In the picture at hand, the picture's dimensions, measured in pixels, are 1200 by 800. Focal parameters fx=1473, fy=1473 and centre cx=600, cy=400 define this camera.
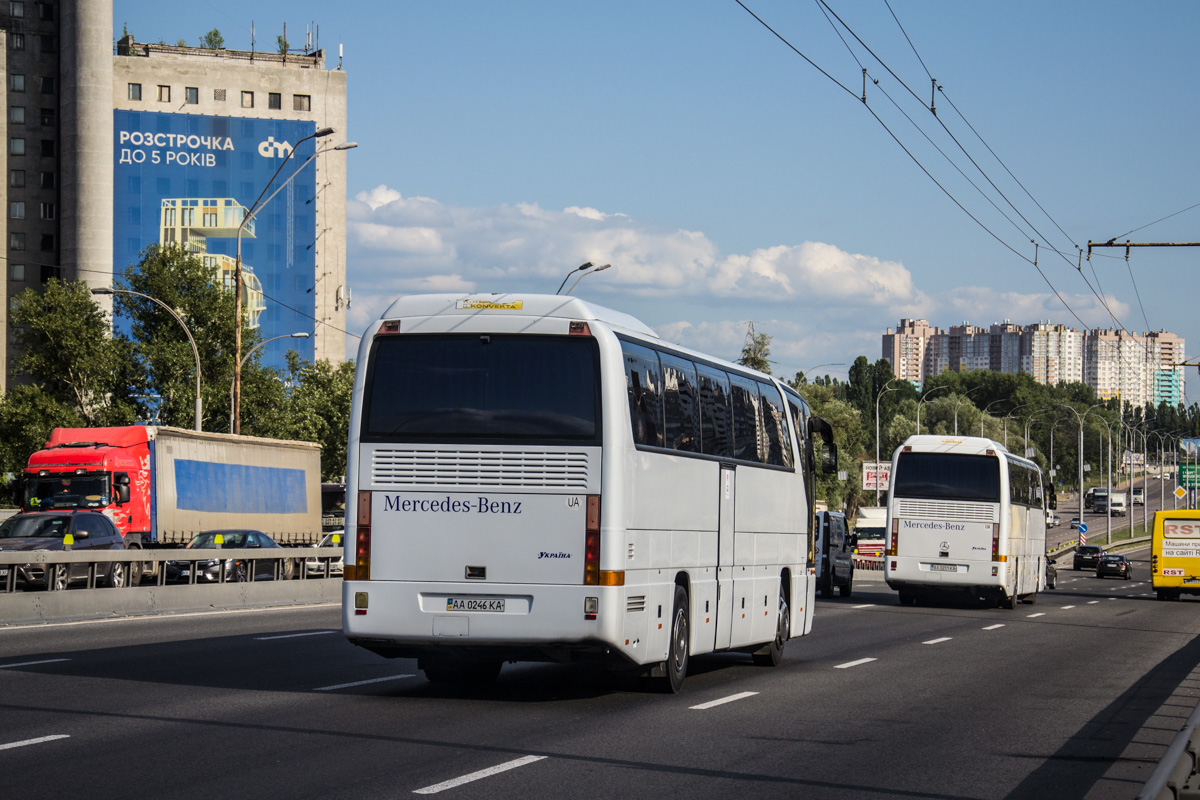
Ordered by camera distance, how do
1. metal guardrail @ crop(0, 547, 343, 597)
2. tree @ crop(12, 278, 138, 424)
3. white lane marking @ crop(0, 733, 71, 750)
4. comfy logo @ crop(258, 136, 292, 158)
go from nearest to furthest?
white lane marking @ crop(0, 733, 71, 750) → metal guardrail @ crop(0, 547, 343, 597) → tree @ crop(12, 278, 138, 424) → comfy logo @ crop(258, 136, 292, 158)

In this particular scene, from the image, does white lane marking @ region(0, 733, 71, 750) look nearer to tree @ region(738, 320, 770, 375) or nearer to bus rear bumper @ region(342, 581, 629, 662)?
bus rear bumper @ region(342, 581, 629, 662)

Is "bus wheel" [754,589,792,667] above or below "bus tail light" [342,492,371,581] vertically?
below

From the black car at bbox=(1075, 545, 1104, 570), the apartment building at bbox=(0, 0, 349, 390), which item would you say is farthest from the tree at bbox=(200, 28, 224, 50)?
the black car at bbox=(1075, 545, 1104, 570)

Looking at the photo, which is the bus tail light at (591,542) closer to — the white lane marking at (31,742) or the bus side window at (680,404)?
the bus side window at (680,404)

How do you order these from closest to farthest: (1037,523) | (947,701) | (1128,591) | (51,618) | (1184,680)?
(947,701), (1184,680), (51,618), (1037,523), (1128,591)

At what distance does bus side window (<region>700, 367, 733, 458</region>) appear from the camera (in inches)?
587

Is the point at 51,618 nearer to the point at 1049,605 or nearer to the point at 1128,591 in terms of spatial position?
the point at 1049,605

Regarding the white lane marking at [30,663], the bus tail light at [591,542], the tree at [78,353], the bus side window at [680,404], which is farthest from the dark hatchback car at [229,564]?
the tree at [78,353]

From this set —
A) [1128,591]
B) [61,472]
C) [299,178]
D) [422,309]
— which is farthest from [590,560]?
[299,178]

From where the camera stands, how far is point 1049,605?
37.8 meters

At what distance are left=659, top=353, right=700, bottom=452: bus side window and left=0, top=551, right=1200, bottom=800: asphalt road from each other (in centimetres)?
238

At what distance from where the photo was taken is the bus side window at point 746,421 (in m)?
16.1

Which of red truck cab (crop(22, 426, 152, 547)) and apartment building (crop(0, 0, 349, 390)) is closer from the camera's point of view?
red truck cab (crop(22, 426, 152, 547))

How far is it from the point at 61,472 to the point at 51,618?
15522 millimetres
